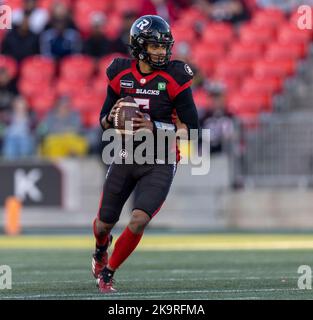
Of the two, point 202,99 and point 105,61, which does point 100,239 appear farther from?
point 105,61

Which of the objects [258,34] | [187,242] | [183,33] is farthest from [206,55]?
[187,242]

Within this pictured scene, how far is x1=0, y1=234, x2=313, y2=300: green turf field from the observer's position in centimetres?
827

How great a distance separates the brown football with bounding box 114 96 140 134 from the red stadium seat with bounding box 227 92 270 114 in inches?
378

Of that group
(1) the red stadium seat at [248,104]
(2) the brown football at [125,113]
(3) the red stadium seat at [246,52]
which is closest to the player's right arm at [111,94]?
(2) the brown football at [125,113]

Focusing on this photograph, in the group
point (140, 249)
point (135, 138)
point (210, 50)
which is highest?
point (210, 50)

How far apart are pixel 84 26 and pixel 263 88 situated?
426 centimetres

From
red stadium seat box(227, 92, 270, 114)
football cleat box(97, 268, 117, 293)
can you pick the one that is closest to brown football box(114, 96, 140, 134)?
football cleat box(97, 268, 117, 293)

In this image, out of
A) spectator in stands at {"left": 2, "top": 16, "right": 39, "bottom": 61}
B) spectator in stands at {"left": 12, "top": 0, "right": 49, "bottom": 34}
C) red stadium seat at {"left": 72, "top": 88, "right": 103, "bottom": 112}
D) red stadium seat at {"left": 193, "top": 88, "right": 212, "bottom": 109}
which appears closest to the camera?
red stadium seat at {"left": 193, "top": 88, "right": 212, "bottom": 109}

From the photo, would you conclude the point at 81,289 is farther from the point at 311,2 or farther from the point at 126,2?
the point at 126,2

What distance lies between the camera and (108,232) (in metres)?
8.77

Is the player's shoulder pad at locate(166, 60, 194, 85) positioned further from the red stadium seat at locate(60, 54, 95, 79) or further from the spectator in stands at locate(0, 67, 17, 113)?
the red stadium seat at locate(60, 54, 95, 79)

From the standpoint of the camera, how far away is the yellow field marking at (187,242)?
1377 centimetres

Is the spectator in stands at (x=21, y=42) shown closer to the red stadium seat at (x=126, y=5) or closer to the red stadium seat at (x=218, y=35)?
the red stadium seat at (x=126, y=5)
